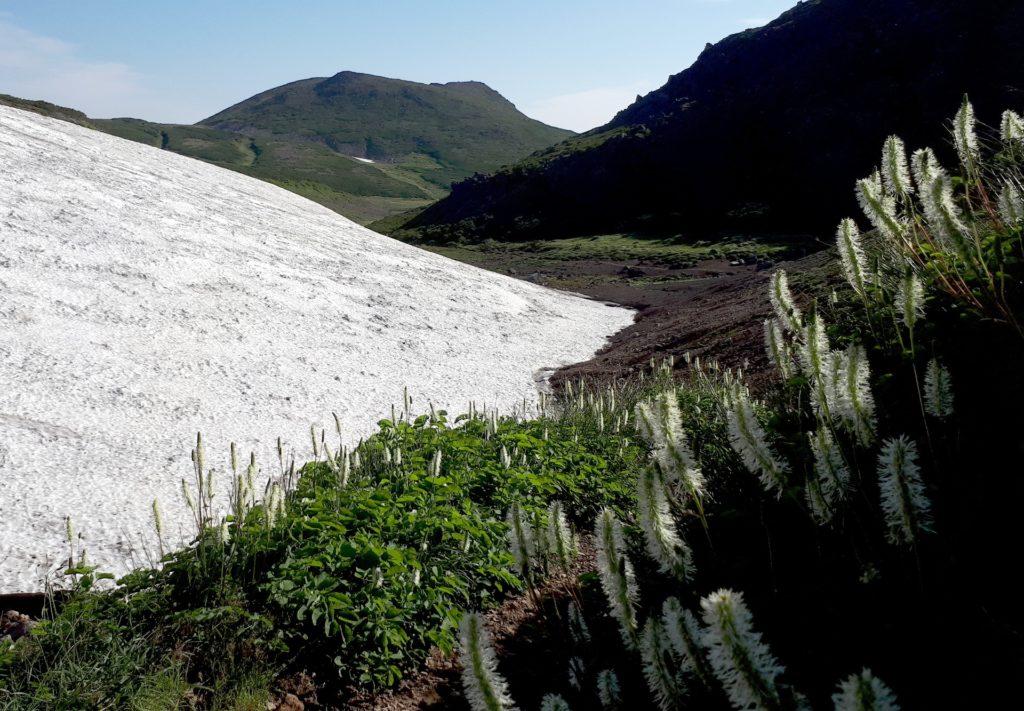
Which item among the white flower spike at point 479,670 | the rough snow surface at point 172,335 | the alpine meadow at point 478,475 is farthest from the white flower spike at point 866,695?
the rough snow surface at point 172,335

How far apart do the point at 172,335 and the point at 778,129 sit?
7797 centimetres

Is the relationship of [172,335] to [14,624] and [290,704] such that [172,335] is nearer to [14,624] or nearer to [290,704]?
[14,624]

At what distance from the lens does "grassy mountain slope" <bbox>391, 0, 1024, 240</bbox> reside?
201 feet

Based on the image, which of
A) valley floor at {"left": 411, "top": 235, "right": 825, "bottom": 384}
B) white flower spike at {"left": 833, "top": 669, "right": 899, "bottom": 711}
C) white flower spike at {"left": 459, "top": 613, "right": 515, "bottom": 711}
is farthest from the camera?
valley floor at {"left": 411, "top": 235, "right": 825, "bottom": 384}

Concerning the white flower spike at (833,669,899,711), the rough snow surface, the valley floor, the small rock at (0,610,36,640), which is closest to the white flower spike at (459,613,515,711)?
the white flower spike at (833,669,899,711)

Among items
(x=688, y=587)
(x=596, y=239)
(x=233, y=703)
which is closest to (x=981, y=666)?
(x=688, y=587)

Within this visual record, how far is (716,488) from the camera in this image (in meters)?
5.23

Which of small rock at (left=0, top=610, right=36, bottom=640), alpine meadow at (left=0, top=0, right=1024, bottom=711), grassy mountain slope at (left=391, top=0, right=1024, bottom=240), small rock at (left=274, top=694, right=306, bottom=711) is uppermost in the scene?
grassy mountain slope at (left=391, top=0, right=1024, bottom=240)

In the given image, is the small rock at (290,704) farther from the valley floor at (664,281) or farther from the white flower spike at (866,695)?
the valley floor at (664,281)

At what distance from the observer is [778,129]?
7556cm

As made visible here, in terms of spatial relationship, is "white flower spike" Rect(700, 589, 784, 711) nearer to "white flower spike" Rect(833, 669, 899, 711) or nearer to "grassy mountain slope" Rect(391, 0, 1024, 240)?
"white flower spike" Rect(833, 669, 899, 711)

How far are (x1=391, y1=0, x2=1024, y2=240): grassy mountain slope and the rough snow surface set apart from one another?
2114 inches

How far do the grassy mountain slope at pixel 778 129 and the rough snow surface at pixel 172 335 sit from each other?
5369 cm

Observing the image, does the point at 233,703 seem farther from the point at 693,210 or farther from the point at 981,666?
the point at 693,210
